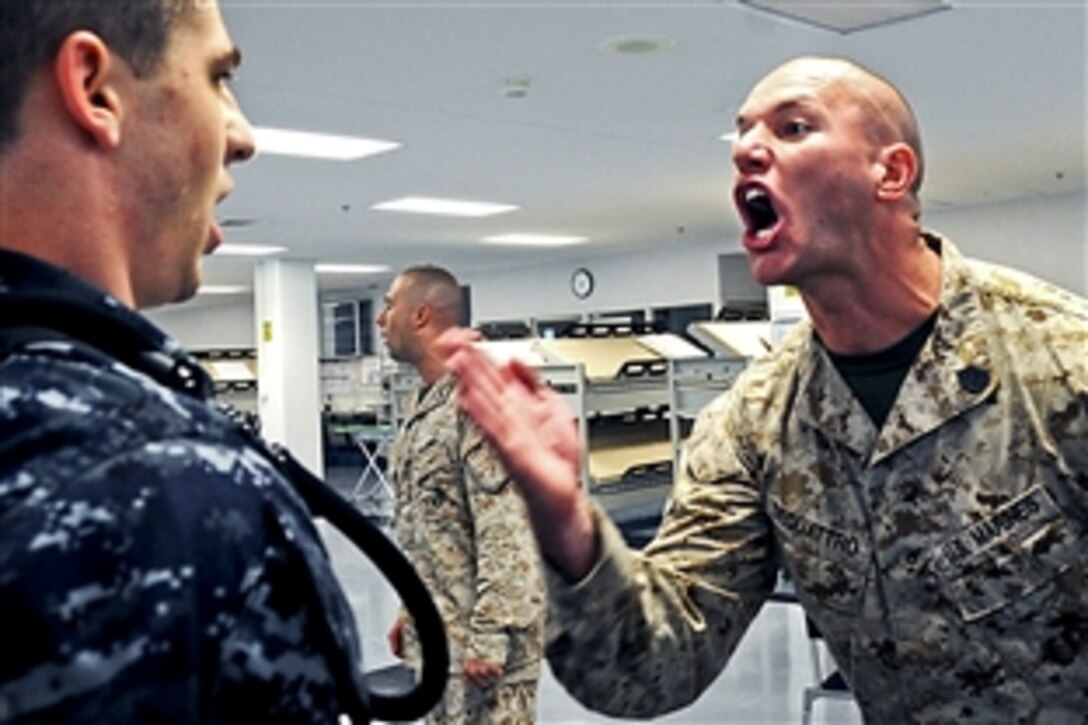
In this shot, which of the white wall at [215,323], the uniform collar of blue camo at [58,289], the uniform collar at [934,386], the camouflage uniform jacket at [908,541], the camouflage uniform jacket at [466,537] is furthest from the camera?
the white wall at [215,323]

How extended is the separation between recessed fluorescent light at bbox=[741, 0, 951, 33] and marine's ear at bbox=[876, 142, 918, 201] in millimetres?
2853

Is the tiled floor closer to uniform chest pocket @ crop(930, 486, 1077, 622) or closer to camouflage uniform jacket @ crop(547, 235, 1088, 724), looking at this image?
camouflage uniform jacket @ crop(547, 235, 1088, 724)

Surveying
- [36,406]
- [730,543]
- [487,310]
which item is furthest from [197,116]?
[487,310]

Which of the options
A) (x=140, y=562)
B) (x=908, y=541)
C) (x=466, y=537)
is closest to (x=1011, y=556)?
(x=908, y=541)

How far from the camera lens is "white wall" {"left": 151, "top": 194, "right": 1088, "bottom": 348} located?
37.0 ft

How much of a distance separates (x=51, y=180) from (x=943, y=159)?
8.74 metres

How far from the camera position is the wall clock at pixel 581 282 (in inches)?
626

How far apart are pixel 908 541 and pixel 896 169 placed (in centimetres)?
61

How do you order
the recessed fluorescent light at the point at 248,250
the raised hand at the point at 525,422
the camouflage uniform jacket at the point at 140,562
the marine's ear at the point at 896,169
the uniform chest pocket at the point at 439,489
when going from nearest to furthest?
the camouflage uniform jacket at the point at 140,562, the raised hand at the point at 525,422, the marine's ear at the point at 896,169, the uniform chest pocket at the point at 439,489, the recessed fluorescent light at the point at 248,250

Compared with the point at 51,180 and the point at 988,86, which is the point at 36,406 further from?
the point at 988,86

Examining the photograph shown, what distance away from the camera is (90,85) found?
0.76 meters

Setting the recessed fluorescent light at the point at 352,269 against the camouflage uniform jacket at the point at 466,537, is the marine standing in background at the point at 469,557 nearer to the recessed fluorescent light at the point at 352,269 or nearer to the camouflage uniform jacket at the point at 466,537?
the camouflage uniform jacket at the point at 466,537

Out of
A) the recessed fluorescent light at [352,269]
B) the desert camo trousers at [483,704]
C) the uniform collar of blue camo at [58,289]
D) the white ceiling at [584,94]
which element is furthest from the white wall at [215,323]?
the uniform collar of blue camo at [58,289]

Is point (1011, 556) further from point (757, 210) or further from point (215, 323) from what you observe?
point (215, 323)
